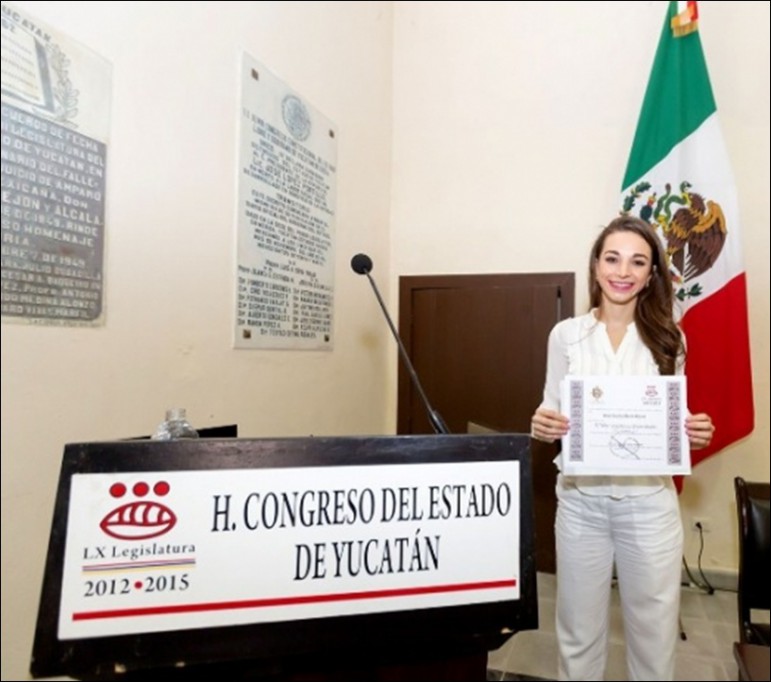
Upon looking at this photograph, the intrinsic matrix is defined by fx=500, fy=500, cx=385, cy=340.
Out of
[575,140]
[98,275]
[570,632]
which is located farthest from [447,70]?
[570,632]

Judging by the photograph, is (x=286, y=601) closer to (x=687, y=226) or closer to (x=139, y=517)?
(x=139, y=517)

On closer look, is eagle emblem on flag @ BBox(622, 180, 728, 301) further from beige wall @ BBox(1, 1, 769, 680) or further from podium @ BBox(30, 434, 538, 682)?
podium @ BBox(30, 434, 538, 682)

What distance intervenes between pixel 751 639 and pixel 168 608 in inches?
38.8

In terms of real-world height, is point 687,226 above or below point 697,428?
above

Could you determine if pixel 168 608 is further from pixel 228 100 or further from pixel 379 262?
pixel 228 100

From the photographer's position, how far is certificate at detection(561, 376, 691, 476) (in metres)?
0.82

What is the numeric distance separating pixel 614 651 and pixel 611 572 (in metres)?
0.23

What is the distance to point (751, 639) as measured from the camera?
894 millimetres

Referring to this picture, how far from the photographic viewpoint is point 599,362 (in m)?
0.93

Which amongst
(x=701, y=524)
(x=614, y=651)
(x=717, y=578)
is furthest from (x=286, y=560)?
(x=701, y=524)

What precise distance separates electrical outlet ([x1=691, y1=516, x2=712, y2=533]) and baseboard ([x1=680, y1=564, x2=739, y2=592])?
258 mm

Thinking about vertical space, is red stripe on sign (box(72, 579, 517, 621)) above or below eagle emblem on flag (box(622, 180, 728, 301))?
below

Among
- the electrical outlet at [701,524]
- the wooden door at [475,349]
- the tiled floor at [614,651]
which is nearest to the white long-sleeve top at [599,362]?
the tiled floor at [614,651]

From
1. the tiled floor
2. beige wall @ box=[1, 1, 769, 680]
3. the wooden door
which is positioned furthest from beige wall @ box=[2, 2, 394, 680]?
the tiled floor
